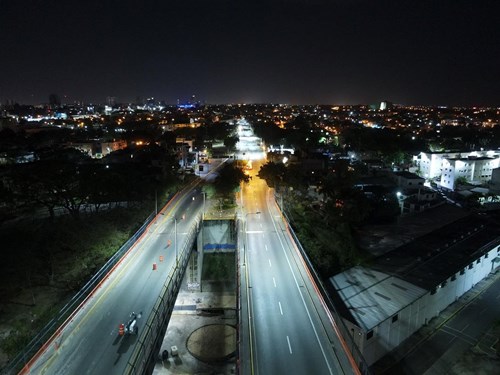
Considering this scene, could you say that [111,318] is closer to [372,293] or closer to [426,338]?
[372,293]

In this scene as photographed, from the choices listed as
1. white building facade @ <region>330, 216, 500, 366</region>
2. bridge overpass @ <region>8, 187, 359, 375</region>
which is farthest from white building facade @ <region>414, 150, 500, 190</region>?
bridge overpass @ <region>8, 187, 359, 375</region>

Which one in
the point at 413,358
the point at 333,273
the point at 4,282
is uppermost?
the point at 4,282

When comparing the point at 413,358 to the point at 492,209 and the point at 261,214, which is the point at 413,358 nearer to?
the point at 261,214

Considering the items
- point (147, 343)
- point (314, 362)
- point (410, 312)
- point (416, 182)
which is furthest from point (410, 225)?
point (147, 343)

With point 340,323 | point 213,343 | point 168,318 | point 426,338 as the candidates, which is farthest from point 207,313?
point 426,338

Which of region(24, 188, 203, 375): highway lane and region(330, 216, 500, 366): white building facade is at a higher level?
region(24, 188, 203, 375): highway lane

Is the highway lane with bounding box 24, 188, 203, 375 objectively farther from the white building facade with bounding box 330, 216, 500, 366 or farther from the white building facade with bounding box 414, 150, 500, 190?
the white building facade with bounding box 414, 150, 500, 190
